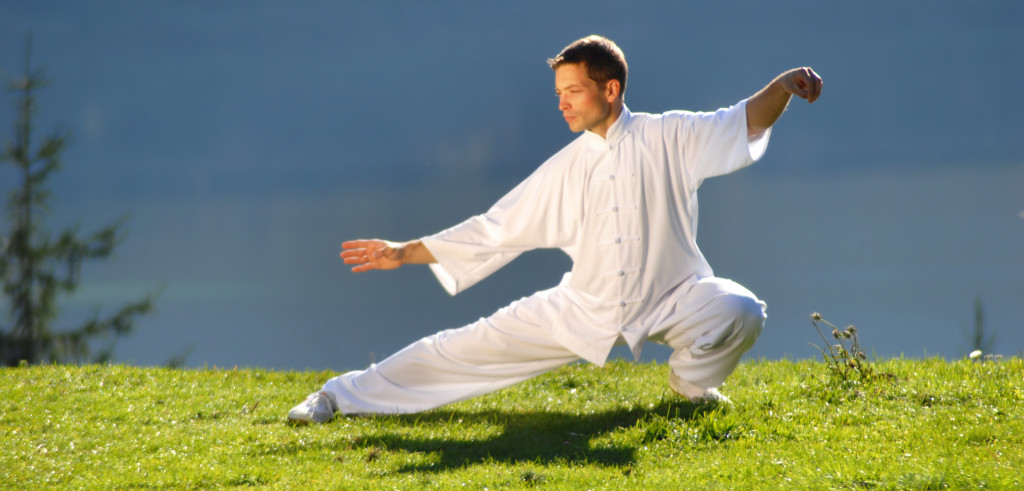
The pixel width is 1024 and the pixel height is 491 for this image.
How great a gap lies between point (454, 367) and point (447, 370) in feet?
0.15

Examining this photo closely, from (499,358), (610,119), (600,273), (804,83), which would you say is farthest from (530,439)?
(804,83)

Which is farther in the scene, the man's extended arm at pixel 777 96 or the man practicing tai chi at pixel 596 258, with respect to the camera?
the man practicing tai chi at pixel 596 258

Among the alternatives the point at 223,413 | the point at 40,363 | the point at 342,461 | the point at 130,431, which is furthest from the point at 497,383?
the point at 40,363

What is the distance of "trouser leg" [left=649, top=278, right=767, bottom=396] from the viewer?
4.24 metres

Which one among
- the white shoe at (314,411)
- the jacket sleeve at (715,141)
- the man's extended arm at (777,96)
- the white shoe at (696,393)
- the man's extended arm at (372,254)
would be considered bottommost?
the white shoe at (314,411)

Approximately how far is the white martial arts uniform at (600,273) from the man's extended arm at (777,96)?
0.05 m

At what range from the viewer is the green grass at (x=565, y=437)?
12.1 ft

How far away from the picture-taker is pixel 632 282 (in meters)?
4.43

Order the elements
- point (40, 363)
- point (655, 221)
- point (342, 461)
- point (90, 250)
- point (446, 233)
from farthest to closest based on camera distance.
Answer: point (90, 250), point (40, 363), point (446, 233), point (655, 221), point (342, 461)

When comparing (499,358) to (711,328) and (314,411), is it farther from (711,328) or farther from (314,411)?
(711,328)

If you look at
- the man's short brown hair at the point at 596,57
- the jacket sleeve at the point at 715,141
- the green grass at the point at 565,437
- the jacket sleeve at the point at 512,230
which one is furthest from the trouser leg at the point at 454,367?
the man's short brown hair at the point at 596,57

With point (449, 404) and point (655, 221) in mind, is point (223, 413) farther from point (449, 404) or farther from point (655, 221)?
point (655, 221)

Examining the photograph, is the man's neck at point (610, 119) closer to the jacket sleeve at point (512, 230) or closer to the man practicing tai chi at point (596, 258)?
the man practicing tai chi at point (596, 258)

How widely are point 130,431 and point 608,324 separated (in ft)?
8.35
